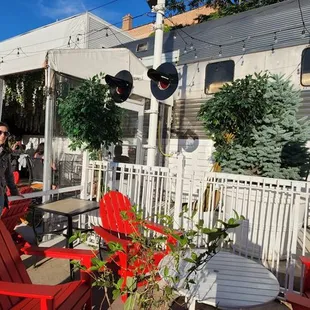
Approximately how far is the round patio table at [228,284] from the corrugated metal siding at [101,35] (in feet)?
29.8

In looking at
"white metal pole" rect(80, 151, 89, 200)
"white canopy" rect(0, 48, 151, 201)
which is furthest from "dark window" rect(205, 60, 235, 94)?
"white metal pole" rect(80, 151, 89, 200)

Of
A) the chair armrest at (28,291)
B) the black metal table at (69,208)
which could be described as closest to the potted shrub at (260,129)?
the black metal table at (69,208)

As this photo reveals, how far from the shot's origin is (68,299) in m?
1.95

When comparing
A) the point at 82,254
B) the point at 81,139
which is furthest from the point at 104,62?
the point at 82,254

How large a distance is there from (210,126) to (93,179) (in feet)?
7.37

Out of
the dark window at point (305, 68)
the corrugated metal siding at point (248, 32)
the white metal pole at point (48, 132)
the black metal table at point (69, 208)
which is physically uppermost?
the corrugated metal siding at point (248, 32)

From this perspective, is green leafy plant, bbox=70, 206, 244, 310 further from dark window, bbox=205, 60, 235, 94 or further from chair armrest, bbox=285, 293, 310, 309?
dark window, bbox=205, 60, 235, 94

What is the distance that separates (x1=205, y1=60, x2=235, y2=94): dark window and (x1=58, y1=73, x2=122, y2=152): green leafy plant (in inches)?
130

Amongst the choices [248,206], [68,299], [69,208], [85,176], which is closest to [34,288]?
[68,299]

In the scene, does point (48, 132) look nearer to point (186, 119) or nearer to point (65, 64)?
point (65, 64)

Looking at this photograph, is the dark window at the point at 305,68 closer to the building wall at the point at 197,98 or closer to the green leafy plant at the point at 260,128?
the building wall at the point at 197,98

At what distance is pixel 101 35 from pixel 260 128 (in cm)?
737

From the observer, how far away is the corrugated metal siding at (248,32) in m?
6.08

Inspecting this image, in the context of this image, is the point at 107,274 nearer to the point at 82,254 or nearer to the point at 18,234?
the point at 82,254
